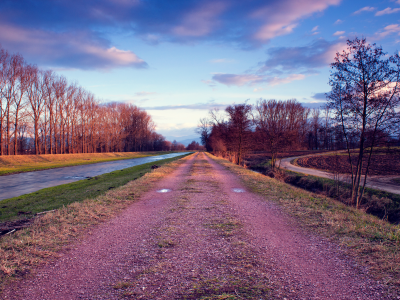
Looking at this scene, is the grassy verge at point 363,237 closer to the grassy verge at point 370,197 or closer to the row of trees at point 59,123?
the grassy verge at point 370,197

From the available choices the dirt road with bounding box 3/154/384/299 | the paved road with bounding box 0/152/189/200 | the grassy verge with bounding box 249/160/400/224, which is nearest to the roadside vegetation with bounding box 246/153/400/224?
the grassy verge with bounding box 249/160/400/224

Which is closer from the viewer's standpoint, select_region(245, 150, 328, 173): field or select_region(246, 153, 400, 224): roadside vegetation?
select_region(246, 153, 400, 224): roadside vegetation

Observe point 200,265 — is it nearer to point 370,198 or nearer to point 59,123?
point 370,198

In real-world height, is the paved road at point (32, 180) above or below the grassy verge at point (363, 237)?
below

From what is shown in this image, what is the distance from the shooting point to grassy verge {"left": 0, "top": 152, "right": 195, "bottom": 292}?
3341 mm

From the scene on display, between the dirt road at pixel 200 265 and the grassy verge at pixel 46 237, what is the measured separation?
0.95 ft

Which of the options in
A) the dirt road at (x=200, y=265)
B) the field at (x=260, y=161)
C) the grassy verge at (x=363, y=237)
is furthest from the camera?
the field at (x=260, y=161)

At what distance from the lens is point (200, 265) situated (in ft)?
11.3

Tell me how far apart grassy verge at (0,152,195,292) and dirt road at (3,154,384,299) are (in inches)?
11.4

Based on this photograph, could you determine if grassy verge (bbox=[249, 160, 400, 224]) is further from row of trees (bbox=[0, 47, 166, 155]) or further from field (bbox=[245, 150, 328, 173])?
row of trees (bbox=[0, 47, 166, 155])

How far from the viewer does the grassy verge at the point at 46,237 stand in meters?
3.34

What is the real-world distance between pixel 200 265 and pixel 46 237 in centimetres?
322

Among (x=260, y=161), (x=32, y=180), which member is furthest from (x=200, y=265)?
(x=260, y=161)

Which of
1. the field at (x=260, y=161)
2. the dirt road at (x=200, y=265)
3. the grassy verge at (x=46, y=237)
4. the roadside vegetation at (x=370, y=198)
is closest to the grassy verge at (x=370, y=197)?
the roadside vegetation at (x=370, y=198)
